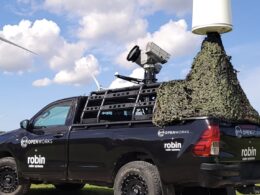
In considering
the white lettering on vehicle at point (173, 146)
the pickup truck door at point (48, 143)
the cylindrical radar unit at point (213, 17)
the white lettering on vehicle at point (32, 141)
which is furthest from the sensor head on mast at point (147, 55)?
the white lettering on vehicle at point (173, 146)

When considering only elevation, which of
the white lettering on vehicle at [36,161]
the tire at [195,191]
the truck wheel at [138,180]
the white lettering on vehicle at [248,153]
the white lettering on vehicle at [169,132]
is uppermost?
the white lettering on vehicle at [169,132]

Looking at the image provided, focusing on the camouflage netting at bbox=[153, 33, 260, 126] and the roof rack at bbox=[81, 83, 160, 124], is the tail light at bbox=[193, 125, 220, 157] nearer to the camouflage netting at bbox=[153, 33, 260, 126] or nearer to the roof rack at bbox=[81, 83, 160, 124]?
the camouflage netting at bbox=[153, 33, 260, 126]

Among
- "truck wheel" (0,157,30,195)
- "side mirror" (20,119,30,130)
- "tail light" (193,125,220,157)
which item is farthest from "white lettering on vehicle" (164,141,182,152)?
"truck wheel" (0,157,30,195)

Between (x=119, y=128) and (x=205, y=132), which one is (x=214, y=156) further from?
(x=119, y=128)

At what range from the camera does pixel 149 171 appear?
7430 millimetres

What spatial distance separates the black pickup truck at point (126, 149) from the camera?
7.07 meters

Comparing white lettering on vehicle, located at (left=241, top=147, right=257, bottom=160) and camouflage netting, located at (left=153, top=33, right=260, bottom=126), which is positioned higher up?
camouflage netting, located at (left=153, top=33, right=260, bottom=126)

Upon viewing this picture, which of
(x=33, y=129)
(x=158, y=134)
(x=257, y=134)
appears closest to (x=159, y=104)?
(x=158, y=134)

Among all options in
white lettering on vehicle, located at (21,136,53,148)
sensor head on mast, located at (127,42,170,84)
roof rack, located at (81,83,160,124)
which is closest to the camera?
roof rack, located at (81,83,160,124)

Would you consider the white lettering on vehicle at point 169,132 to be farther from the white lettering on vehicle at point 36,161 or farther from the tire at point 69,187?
the tire at point 69,187

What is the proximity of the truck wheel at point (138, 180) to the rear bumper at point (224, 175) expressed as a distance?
0.72 meters

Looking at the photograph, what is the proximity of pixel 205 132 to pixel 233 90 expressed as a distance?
1.15 meters

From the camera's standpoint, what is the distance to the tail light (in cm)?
693

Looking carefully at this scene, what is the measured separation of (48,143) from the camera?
9.11 meters
